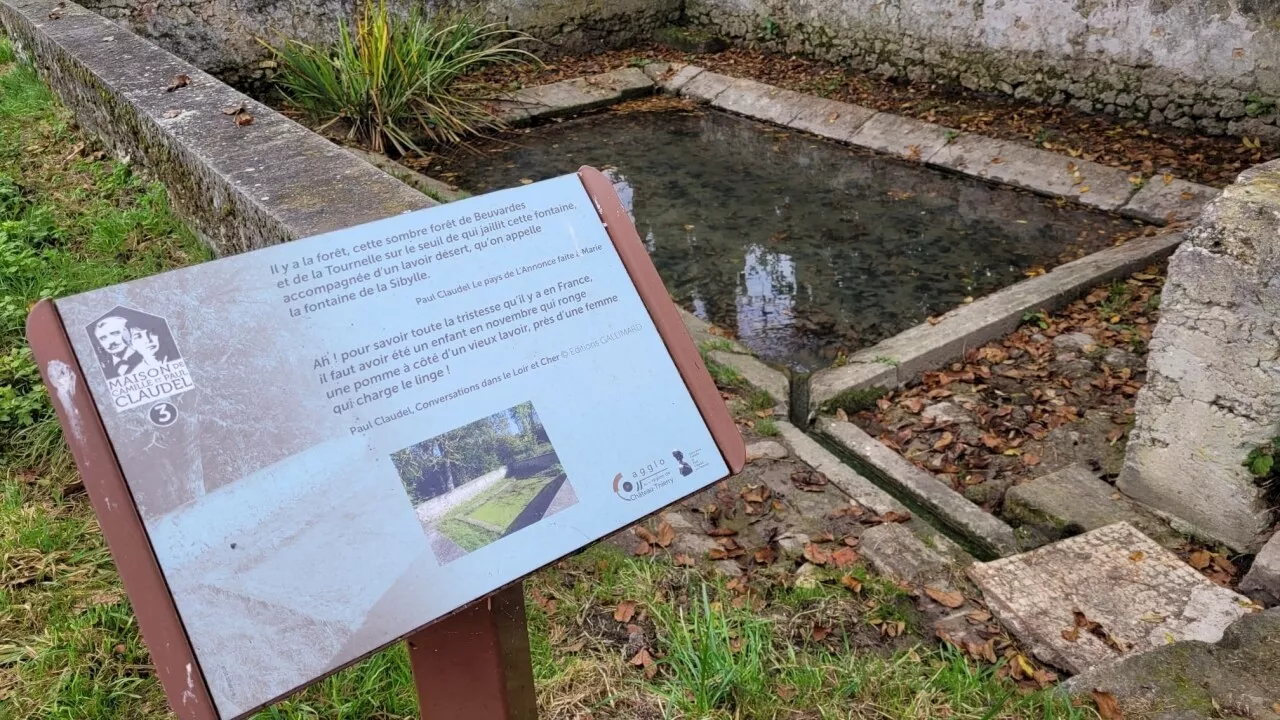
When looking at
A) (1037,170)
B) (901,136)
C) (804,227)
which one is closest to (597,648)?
(804,227)

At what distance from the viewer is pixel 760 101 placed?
25.5 ft

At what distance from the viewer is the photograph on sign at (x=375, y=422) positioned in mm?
1198

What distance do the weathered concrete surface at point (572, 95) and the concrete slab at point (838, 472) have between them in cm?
504

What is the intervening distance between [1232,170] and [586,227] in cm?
550

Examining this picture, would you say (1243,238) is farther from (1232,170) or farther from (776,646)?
(1232,170)

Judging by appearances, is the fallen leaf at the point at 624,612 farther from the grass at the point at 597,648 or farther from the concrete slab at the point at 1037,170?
the concrete slab at the point at 1037,170

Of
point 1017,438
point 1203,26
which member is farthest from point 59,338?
point 1203,26

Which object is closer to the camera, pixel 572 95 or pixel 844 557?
pixel 844 557

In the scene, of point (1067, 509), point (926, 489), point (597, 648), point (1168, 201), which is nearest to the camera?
point (597, 648)

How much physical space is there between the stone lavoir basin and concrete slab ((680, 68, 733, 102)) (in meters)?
0.72

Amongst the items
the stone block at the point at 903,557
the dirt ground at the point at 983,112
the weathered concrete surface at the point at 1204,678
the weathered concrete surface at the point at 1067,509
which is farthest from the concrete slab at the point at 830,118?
the weathered concrete surface at the point at 1204,678

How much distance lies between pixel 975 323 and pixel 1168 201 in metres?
2.02

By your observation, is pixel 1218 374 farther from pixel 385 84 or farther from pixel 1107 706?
pixel 385 84

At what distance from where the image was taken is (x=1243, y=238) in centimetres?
264
